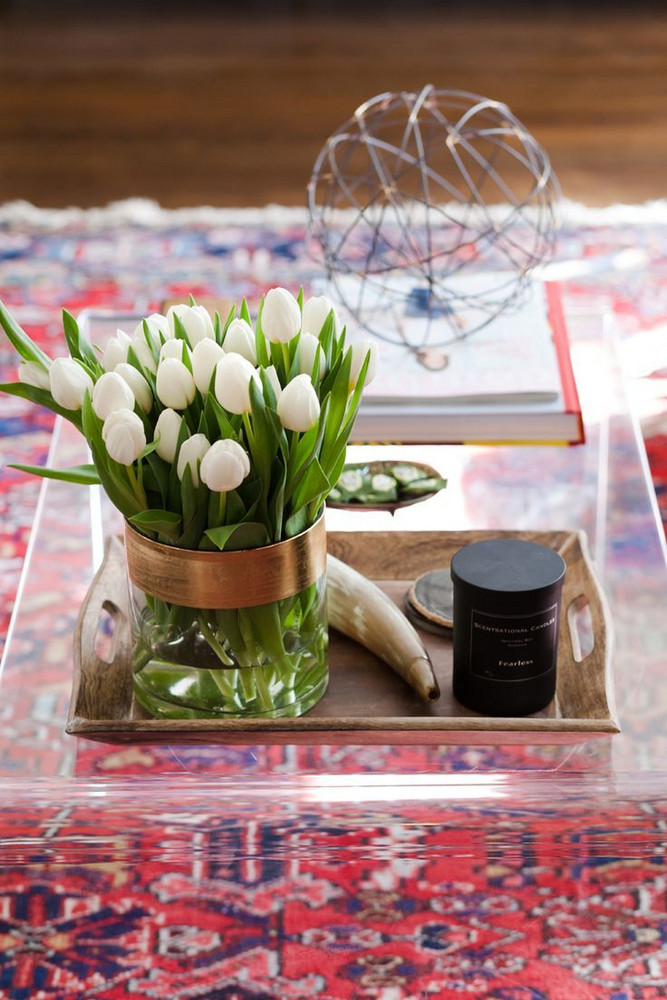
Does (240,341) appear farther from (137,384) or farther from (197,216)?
(197,216)

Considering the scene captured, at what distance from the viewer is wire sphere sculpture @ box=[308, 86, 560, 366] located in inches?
61.6

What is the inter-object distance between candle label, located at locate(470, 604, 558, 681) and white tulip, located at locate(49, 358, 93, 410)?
1.01 ft

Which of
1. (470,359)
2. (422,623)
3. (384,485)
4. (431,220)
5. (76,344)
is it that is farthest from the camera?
(431,220)

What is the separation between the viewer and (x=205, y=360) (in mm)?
807

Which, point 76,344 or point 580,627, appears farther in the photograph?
point 580,627

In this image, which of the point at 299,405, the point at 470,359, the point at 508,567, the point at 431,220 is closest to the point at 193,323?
the point at 299,405

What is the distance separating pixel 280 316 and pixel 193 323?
2.6 inches

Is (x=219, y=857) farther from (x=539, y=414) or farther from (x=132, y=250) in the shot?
(x=132, y=250)

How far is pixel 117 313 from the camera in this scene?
1.61 metres

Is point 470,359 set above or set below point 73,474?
above

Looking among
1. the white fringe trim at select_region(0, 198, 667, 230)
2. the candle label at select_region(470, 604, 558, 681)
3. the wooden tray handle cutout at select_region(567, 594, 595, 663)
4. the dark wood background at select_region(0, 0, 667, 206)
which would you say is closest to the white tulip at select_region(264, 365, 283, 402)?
the candle label at select_region(470, 604, 558, 681)

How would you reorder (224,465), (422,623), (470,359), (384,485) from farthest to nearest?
(470,359)
(384,485)
(422,623)
(224,465)

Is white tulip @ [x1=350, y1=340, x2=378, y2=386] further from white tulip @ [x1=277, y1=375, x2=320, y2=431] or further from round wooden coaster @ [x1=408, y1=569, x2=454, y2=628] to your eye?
round wooden coaster @ [x1=408, y1=569, x2=454, y2=628]

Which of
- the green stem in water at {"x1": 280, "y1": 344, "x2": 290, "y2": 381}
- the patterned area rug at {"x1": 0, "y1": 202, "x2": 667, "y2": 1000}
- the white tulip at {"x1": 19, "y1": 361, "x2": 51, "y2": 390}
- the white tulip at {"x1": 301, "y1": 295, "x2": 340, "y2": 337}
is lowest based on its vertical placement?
the patterned area rug at {"x1": 0, "y1": 202, "x2": 667, "y2": 1000}
